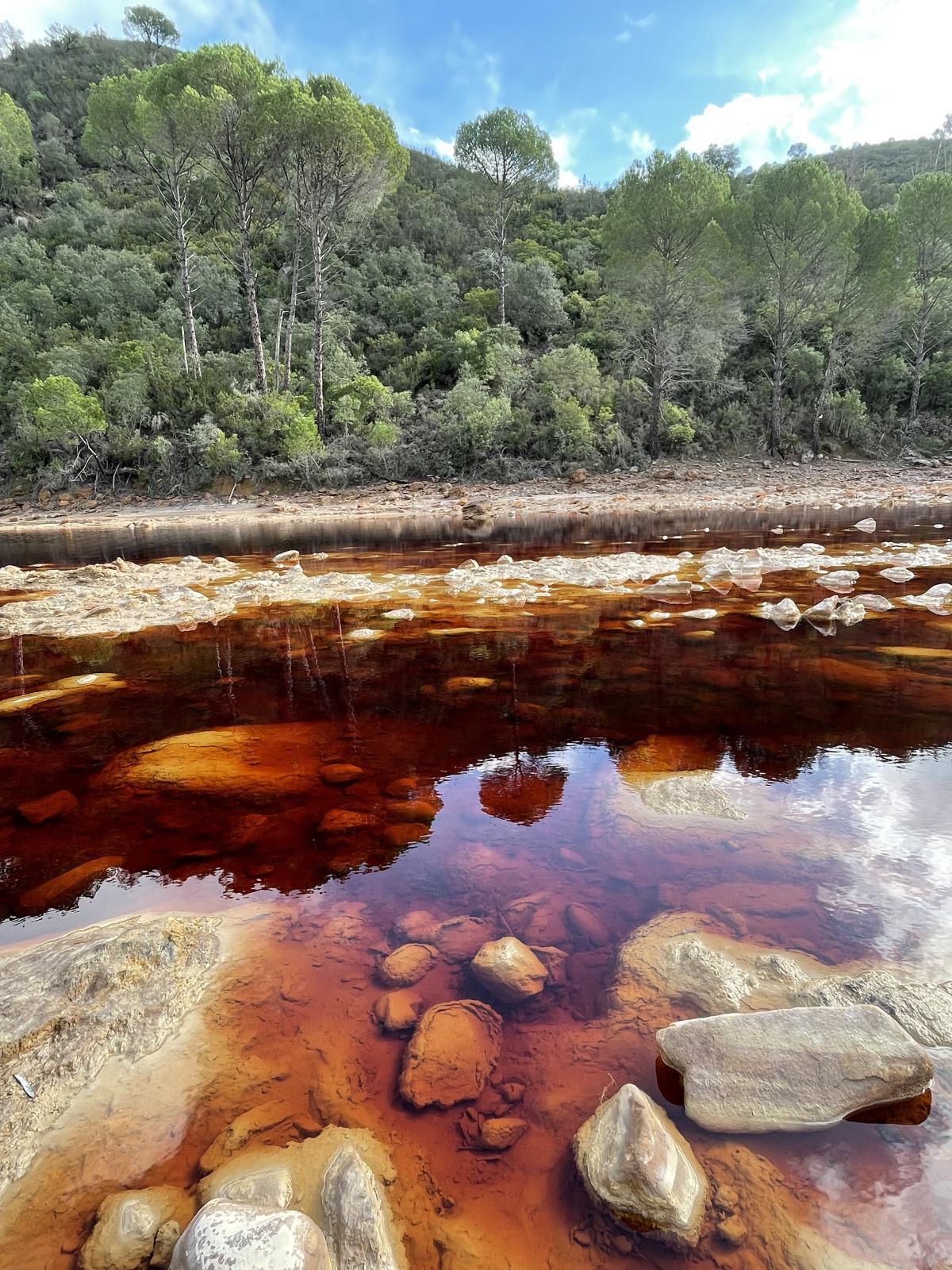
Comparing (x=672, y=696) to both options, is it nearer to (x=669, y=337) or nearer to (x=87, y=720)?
(x=87, y=720)

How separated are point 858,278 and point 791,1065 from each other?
36.0 meters

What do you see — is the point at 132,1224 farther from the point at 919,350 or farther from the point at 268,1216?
the point at 919,350

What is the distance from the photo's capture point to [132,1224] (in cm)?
116

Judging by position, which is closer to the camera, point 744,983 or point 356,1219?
point 356,1219

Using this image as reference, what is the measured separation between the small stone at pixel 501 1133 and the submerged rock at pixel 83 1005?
3.00 feet

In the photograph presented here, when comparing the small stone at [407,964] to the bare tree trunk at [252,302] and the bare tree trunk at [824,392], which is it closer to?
the bare tree trunk at [252,302]

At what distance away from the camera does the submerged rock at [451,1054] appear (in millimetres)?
1443

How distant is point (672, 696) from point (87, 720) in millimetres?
3823

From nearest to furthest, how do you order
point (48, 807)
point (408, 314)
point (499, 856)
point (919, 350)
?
point (499, 856) < point (48, 807) < point (919, 350) < point (408, 314)

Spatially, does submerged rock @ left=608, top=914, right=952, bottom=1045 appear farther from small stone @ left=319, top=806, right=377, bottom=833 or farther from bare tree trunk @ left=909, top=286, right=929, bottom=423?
bare tree trunk @ left=909, top=286, right=929, bottom=423

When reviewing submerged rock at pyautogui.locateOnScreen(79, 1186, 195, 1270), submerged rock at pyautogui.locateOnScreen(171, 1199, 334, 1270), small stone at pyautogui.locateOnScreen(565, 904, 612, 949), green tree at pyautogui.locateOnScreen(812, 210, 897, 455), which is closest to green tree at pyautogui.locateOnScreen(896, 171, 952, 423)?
green tree at pyautogui.locateOnScreen(812, 210, 897, 455)

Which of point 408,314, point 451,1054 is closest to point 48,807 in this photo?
point 451,1054

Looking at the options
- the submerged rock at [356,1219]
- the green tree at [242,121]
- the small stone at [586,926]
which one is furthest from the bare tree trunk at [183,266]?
the submerged rock at [356,1219]

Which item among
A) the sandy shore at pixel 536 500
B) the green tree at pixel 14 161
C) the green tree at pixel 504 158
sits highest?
the green tree at pixel 14 161
